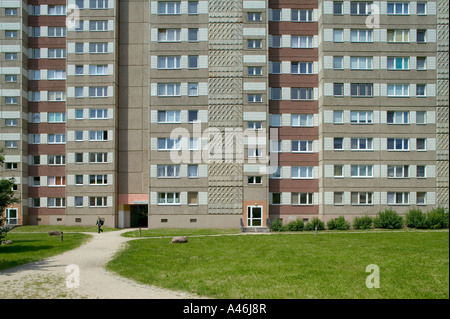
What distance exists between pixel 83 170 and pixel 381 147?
107 feet

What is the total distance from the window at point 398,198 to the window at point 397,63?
13.3 meters

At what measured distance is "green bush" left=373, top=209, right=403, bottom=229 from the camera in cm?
3931

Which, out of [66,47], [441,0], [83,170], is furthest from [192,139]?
[441,0]

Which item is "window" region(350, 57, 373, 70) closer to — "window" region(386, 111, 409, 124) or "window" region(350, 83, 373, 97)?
"window" region(350, 83, 373, 97)

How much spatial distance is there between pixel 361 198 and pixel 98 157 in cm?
2900

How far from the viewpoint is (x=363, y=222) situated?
1567 inches

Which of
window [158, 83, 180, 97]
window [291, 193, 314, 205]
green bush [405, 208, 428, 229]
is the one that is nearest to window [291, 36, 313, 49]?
window [158, 83, 180, 97]

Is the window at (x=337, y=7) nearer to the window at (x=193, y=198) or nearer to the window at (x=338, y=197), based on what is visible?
the window at (x=338, y=197)

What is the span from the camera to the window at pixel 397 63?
42781mm

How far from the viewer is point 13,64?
4631 centimetres

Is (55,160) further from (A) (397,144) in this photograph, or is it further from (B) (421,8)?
(B) (421,8)

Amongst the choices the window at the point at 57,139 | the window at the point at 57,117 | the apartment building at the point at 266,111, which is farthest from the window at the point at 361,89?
the window at the point at 57,139

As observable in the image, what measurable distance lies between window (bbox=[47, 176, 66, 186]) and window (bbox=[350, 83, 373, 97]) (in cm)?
3379
